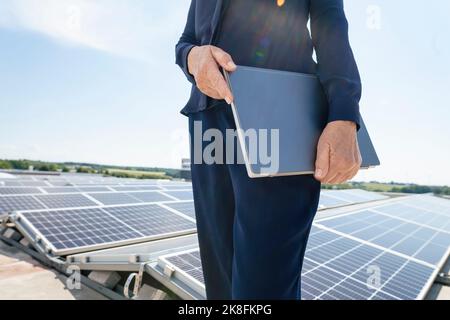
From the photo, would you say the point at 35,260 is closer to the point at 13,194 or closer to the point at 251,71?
the point at 13,194

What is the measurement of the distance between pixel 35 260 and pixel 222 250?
5.28 meters

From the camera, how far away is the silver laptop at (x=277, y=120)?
666mm

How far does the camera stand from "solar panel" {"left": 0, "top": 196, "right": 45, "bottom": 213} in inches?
257

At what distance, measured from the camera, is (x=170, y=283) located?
301cm

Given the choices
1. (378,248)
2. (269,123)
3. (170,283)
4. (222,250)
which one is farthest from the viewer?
(378,248)

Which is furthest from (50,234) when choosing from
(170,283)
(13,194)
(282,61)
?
(282,61)

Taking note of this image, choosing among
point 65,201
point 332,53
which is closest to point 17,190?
point 65,201

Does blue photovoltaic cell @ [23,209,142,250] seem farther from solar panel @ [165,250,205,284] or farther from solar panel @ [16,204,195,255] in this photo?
solar panel @ [165,250,205,284]

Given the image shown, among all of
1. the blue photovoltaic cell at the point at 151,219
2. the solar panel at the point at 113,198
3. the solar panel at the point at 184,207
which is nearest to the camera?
the blue photovoltaic cell at the point at 151,219

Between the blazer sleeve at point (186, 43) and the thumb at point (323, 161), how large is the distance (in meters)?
0.46

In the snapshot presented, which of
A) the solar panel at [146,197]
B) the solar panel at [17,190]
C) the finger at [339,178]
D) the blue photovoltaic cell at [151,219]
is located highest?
the finger at [339,178]

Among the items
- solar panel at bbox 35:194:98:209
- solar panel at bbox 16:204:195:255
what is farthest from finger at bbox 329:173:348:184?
solar panel at bbox 35:194:98:209

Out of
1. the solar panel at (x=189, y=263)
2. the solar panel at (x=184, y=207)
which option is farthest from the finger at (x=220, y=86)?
the solar panel at (x=184, y=207)

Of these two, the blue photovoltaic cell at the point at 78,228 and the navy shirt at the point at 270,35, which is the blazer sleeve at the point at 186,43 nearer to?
the navy shirt at the point at 270,35
